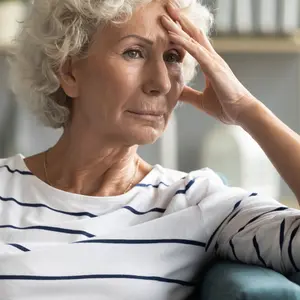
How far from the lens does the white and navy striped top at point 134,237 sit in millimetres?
1368

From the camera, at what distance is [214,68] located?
147 centimetres

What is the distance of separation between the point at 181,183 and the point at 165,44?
1.09 ft

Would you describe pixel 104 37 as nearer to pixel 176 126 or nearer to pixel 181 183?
pixel 181 183

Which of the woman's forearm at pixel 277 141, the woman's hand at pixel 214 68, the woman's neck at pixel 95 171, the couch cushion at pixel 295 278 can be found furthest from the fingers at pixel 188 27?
the couch cushion at pixel 295 278

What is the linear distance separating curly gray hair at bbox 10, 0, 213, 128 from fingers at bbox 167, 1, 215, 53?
5 centimetres

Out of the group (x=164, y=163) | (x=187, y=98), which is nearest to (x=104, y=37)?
(x=187, y=98)

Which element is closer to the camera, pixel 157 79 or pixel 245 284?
pixel 245 284

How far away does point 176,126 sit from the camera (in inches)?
111

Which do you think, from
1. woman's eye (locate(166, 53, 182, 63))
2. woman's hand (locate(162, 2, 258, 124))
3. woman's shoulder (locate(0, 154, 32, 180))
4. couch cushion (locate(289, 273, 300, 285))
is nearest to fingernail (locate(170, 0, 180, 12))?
woman's hand (locate(162, 2, 258, 124))

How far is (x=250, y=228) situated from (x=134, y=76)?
439mm

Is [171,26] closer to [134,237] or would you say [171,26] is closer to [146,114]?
[146,114]

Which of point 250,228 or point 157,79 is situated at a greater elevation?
point 157,79

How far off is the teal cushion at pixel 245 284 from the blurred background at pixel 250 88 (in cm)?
124

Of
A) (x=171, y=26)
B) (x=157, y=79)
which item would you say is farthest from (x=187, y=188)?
(x=171, y=26)
